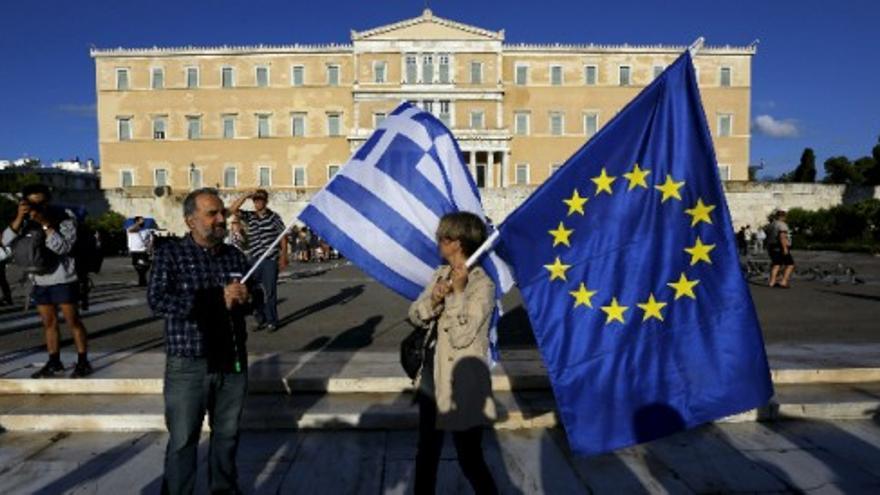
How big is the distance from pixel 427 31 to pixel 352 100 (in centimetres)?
811

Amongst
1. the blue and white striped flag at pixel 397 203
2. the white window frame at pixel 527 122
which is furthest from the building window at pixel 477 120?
the blue and white striped flag at pixel 397 203

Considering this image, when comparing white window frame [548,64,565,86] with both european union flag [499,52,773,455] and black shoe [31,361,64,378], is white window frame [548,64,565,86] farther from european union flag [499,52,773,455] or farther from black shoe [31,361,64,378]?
european union flag [499,52,773,455]

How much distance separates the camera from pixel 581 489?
3709mm

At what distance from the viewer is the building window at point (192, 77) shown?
52.7m

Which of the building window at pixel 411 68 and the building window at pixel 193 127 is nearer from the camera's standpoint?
the building window at pixel 411 68

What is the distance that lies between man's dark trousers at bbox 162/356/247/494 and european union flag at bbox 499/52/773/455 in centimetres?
162

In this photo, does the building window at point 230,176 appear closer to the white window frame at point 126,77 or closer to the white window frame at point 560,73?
the white window frame at point 126,77

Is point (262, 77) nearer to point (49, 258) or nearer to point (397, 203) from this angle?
point (49, 258)

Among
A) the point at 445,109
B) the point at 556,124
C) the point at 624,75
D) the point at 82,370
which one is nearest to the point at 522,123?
the point at 556,124

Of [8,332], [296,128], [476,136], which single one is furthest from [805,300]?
[296,128]

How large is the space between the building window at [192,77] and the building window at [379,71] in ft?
48.0

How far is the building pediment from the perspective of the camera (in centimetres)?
5109

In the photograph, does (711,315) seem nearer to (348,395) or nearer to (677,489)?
(677,489)

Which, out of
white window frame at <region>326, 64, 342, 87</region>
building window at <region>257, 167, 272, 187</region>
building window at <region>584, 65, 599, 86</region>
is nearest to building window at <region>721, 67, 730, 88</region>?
building window at <region>584, 65, 599, 86</region>
